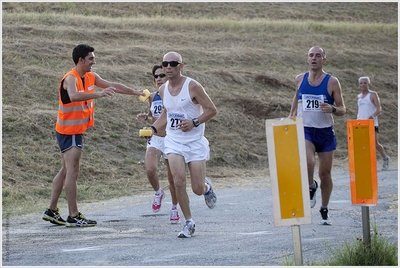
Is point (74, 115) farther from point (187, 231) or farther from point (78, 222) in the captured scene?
point (187, 231)

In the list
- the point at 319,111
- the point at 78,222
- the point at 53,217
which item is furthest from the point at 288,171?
the point at 53,217

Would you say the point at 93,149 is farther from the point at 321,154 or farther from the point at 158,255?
the point at 158,255

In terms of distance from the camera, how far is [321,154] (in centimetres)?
1147

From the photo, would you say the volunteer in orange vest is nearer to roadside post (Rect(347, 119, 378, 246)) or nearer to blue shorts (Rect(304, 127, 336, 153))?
blue shorts (Rect(304, 127, 336, 153))

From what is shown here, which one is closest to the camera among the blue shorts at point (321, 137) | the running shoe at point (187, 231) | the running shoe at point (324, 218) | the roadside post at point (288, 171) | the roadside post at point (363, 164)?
the roadside post at point (288, 171)

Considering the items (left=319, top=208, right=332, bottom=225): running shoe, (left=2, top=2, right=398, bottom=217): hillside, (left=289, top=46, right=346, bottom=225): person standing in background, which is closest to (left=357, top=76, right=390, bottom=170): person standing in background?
(left=2, top=2, right=398, bottom=217): hillside

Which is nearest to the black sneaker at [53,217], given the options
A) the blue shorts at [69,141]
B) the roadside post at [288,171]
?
the blue shorts at [69,141]

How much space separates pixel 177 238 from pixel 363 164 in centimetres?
317

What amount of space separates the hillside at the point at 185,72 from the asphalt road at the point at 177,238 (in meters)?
2.19

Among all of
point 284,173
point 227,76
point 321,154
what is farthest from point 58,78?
point 284,173

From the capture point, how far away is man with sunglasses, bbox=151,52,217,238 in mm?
10109

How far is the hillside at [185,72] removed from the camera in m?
17.7

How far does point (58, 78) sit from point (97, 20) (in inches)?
438

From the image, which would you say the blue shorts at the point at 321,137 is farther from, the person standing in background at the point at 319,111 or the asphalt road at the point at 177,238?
the asphalt road at the point at 177,238
